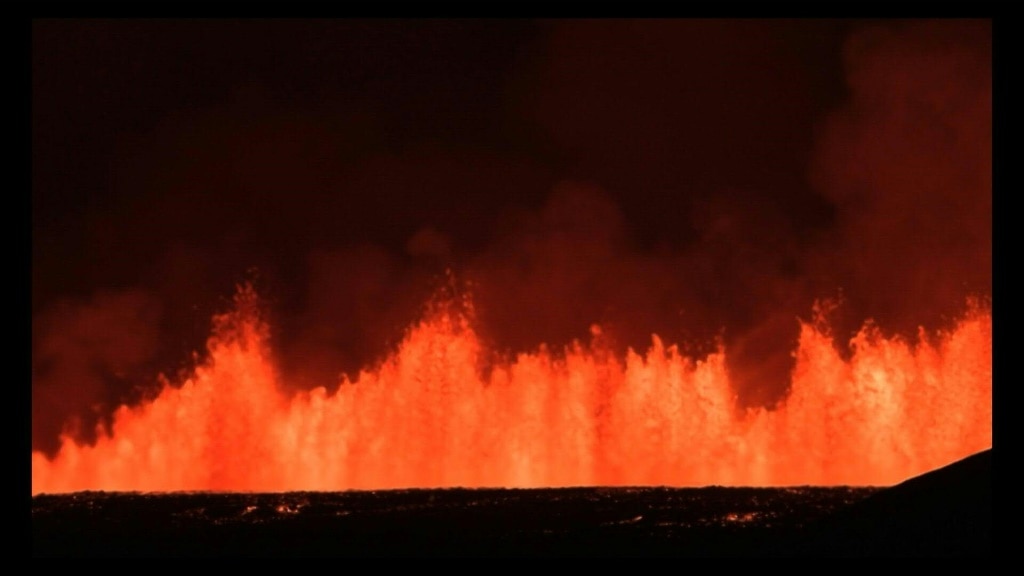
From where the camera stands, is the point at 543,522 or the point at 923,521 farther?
the point at 543,522

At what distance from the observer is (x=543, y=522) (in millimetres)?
64562

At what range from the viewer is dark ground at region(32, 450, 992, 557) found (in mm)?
42500

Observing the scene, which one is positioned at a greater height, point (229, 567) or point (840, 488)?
point (840, 488)

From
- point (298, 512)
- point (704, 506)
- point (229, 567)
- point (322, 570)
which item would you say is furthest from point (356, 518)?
point (322, 570)

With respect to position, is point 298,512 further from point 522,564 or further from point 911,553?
point 911,553

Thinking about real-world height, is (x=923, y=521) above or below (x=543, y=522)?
below

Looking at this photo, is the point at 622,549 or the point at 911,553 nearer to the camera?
the point at 911,553

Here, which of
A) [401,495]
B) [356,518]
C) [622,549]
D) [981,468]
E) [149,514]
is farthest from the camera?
[401,495]

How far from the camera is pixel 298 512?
7256cm

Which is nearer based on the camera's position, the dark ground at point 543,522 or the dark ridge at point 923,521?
the dark ridge at point 923,521

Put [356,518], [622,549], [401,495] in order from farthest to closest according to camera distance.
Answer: [401,495] < [356,518] < [622,549]

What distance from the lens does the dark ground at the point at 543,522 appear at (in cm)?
4250

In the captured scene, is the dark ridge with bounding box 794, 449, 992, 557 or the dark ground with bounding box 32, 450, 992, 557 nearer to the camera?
the dark ridge with bounding box 794, 449, 992, 557

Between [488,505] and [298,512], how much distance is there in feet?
31.5
